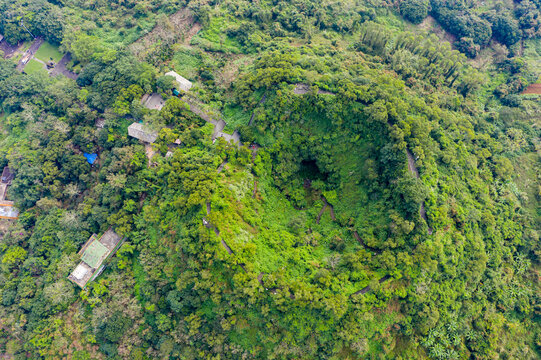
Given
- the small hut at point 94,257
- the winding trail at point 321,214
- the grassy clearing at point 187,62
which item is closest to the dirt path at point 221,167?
the winding trail at point 321,214

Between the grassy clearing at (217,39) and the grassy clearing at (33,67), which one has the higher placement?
the grassy clearing at (217,39)

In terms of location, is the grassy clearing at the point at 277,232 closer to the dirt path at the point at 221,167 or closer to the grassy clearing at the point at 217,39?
the dirt path at the point at 221,167

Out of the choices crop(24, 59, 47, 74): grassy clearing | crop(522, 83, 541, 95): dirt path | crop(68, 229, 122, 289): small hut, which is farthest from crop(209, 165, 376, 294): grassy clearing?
crop(522, 83, 541, 95): dirt path

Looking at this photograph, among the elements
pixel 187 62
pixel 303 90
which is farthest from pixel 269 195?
pixel 187 62

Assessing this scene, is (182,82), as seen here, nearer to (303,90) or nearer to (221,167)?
(221,167)

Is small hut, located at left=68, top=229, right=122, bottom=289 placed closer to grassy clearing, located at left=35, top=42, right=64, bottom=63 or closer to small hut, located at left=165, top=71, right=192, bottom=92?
small hut, located at left=165, top=71, right=192, bottom=92
